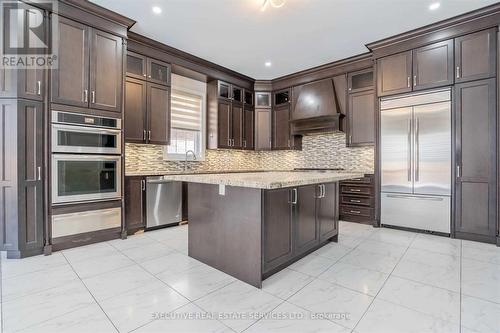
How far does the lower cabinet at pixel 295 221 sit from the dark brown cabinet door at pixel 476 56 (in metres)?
2.58

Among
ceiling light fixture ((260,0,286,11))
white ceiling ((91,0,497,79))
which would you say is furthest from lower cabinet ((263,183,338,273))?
white ceiling ((91,0,497,79))

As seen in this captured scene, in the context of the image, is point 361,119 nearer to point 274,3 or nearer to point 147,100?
point 274,3

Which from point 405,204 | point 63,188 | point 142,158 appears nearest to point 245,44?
point 142,158

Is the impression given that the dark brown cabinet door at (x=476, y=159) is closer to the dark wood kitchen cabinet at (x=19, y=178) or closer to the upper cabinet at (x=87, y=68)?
the upper cabinet at (x=87, y=68)

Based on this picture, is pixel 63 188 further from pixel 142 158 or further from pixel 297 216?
pixel 297 216

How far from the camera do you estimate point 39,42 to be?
2.90m

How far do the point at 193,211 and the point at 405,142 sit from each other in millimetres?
3556

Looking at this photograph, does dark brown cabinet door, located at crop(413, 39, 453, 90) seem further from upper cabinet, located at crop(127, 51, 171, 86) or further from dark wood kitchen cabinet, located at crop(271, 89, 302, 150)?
upper cabinet, located at crop(127, 51, 171, 86)

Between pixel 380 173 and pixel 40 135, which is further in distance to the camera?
pixel 380 173

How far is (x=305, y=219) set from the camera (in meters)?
2.73

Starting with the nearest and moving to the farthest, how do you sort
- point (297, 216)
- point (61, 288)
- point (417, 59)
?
point (61, 288)
point (297, 216)
point (417, 59)

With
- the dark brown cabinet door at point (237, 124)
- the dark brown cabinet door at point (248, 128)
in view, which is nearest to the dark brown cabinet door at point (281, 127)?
the dark brown cabinet door at point (248, 128)

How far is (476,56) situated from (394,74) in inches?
40.1

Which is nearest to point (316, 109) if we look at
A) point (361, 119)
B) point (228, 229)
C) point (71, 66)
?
point (361, 119)
